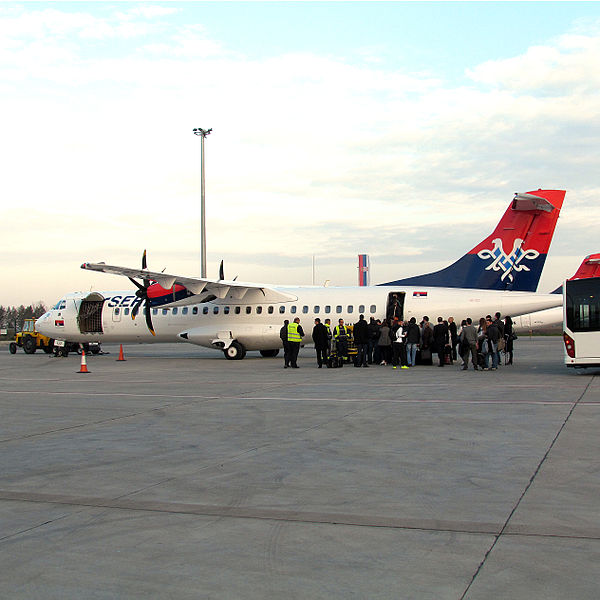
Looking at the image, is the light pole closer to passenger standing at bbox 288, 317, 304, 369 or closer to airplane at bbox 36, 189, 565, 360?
airplane at bbox 36, 189, 565, 360

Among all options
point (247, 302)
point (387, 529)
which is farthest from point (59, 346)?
point (387, 529)

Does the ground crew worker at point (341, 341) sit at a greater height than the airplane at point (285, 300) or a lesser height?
lesser

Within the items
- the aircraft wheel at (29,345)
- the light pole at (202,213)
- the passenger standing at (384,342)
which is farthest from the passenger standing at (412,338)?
the aircraft wheel at (29,345)

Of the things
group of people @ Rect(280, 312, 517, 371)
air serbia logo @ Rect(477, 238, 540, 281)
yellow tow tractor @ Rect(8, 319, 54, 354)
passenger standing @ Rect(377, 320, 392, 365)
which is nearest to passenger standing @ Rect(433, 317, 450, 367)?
group of people @ Rect(280, 312, 517, 371)

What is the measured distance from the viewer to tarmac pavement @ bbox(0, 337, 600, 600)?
422 cm

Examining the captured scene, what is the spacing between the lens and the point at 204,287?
27500 millimetres

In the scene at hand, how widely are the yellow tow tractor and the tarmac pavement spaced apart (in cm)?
2946

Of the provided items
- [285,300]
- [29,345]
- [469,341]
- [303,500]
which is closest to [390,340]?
[469,341]

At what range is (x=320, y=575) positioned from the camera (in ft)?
14.1

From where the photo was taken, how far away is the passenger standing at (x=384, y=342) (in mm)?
23580

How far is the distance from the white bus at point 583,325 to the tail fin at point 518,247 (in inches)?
243

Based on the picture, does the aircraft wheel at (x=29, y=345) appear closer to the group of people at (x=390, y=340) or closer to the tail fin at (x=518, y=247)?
the group of people at (x=390, y=340)

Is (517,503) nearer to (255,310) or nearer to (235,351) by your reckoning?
(255,310)

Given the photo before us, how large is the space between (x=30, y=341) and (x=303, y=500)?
37.6m
